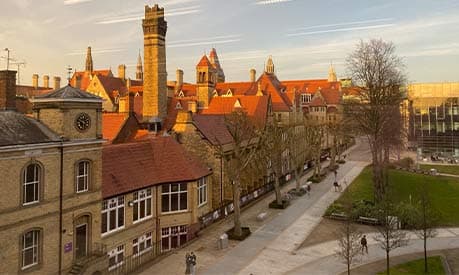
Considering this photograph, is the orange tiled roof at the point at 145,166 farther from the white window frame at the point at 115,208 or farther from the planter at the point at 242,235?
the planter at the point at 242,235

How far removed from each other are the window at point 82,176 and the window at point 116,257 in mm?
3833

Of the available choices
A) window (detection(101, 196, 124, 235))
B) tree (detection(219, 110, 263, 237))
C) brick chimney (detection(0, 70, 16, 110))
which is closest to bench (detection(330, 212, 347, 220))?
tree (detection(219, 110, 263, 237))

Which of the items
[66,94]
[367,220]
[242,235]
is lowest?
[242,235]

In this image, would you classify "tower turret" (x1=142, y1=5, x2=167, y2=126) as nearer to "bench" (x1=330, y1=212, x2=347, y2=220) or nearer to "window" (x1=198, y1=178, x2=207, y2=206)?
"window" (x1=198, y1=178, x2=207, y2=206)

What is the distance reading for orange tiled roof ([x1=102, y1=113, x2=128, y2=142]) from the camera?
2895 centimetres

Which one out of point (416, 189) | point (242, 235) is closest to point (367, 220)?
point (242, 235)

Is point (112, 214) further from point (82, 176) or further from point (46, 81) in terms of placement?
point (46, 81)

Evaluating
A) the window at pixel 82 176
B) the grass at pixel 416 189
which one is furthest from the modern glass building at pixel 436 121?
the window at pixel 82 176

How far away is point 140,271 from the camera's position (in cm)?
1812

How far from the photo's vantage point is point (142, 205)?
70.2 ft

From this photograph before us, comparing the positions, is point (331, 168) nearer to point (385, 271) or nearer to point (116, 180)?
point (385, 271)

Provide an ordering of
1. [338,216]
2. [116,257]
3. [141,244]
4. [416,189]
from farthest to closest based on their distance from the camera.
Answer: [416,189] → [338,216] → [141,244] → [116,257]

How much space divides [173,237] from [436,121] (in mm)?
57075

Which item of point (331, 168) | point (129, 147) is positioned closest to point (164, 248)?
point (129, 147)
